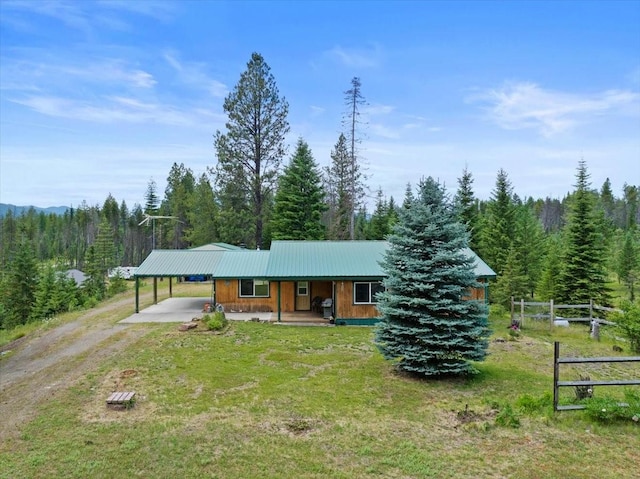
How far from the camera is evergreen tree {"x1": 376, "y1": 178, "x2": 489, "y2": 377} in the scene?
9680mm

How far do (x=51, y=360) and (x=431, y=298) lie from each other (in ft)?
38.2

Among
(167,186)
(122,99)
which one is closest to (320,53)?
(122,99)

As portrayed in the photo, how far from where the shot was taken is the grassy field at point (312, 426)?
5.59m

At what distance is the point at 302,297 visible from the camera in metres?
20.3

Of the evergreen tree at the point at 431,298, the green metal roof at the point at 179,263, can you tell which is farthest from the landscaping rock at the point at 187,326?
the evergreen tree at the point at 431,298

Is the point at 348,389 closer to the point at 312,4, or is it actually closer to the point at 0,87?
the point at 312,4

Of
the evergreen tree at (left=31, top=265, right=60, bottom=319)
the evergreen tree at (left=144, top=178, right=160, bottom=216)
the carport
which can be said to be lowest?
the evergreen tree at (left=31, top=265, right=60, bottom=319)

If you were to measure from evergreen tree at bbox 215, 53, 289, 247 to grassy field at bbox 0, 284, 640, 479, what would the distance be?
73.1 feet

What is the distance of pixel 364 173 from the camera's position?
3125 centimetres

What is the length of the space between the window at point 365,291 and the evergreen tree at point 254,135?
49.7 ft

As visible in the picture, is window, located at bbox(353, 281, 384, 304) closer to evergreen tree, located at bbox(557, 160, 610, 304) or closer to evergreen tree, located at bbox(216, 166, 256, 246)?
evergreen tree, located at bbox(557, 160, 610, 304)

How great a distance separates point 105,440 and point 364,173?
88.8 ft

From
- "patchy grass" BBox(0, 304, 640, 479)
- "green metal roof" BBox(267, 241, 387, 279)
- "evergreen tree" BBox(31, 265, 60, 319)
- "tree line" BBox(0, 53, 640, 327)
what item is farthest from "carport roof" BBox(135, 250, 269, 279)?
"evergreen tree" BBox(31, 265, 60, 319)

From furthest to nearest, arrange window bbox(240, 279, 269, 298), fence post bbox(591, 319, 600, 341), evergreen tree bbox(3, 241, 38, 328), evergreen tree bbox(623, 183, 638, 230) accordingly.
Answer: evergreen tree bbox(623, 183, 638, 230), evergreen tree bbox(3, 241, 38, 328), window bbox(240, 279, 269, 298), fence post bbox(591, 319, 600, 341)
